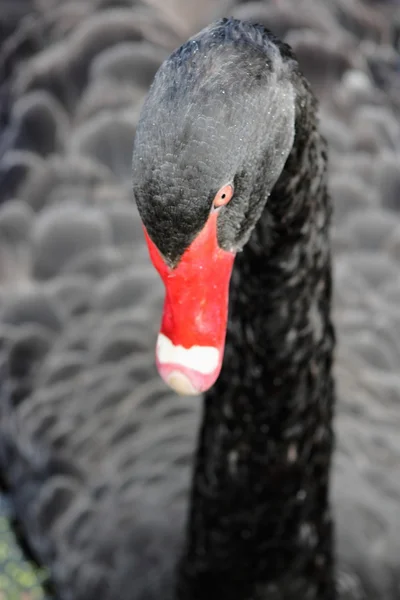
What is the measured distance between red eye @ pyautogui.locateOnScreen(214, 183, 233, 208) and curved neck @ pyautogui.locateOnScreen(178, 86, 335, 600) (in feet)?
0.56

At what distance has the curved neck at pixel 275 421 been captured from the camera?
46.8 inches

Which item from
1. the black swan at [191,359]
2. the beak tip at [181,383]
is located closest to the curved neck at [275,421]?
the black swan at [191,359]

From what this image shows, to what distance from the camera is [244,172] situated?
94 centimetres

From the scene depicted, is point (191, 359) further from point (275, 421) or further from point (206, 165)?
point (275, 421)

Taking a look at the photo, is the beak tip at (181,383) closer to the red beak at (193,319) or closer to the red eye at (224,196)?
the red beak at (193,319)

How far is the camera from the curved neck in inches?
46.8

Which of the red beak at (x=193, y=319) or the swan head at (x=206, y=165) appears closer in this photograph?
the swan head at (x=206, y=165)

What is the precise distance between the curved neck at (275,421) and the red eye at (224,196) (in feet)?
0.56

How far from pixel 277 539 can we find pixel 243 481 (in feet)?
0.48

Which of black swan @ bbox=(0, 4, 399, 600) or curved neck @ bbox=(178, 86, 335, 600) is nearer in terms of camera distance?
black swan @ bbox=(0, 4, 399, 600)

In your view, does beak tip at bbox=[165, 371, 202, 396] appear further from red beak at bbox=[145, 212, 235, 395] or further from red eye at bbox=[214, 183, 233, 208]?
red eye at bbox=[214, 183, 233, 208]

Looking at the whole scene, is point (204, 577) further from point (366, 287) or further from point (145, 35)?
point (145, 35)

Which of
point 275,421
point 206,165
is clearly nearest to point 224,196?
point 206,165

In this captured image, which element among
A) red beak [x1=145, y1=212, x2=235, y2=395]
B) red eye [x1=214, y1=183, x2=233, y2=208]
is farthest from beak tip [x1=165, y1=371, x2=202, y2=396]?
red eye [x1=214, y1=183, x2=233, y2=208]
